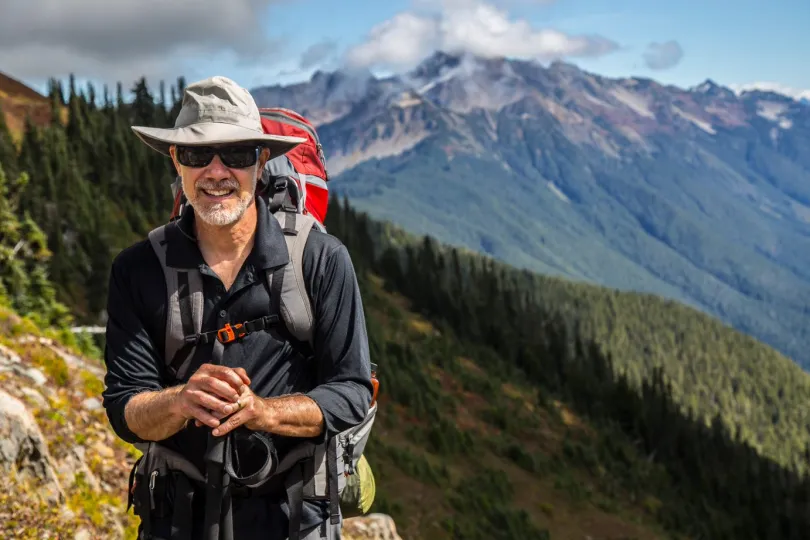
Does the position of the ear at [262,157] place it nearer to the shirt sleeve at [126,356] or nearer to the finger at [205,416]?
the shirt sleeve at [126,356]

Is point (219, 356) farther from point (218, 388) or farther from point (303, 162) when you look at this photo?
point (303, 162)

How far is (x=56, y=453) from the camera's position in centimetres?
943

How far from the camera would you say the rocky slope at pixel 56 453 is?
7.84m

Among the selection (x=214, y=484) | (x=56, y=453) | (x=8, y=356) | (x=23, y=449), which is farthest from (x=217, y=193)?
(x=8, y=356)

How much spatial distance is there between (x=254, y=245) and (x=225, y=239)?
21 centimetres

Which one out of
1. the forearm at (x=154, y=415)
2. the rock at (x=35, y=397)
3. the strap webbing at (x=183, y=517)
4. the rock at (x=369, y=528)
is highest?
the forearm at (x=154, y=415)

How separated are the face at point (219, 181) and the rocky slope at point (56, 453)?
4.64m

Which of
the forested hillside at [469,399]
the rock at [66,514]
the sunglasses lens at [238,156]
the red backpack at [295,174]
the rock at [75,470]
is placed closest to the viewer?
the sunglasses lens at [238,156]

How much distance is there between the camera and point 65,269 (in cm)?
5747

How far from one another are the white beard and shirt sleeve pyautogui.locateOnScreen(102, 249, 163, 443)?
555 mm

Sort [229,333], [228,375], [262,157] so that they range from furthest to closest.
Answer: [262,157], [229,333], [228,375]

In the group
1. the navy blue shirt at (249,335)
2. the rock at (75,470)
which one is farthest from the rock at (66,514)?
the navy blue shirt at (249,335)

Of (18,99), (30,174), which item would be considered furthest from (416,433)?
(18,99)

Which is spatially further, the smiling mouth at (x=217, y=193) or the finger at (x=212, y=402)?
the smiling mouth at (x=217, y=193)
